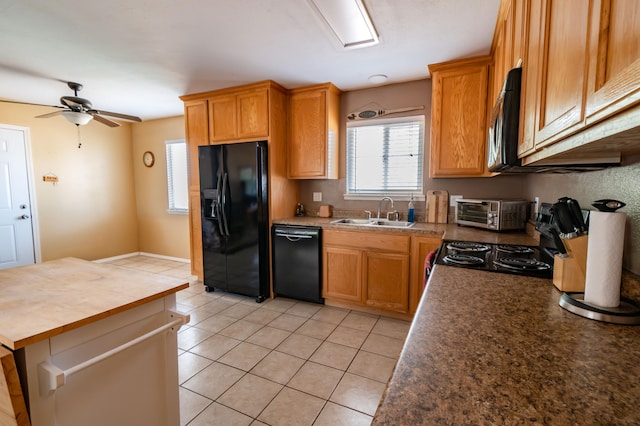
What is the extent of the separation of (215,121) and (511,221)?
331cm

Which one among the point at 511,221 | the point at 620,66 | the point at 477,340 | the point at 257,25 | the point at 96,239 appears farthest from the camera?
the point at 96,239

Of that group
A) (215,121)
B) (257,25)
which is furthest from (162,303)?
(215,121)

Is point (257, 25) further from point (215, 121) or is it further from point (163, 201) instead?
point (163, 201)

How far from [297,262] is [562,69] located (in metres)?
2.76

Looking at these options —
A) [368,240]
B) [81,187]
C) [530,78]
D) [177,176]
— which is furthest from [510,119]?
[81,187]

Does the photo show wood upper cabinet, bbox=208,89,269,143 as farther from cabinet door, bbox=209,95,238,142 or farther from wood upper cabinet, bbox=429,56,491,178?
wood upper cabinet, bbox=429,56,491,178

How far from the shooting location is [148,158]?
5.20 m

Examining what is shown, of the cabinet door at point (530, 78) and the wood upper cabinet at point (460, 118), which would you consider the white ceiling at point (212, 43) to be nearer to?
the wood upper cabinet at point (460, 118)

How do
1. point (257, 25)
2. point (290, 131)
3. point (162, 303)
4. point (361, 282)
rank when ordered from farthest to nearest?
1. point (290, 131)
2. point (361, 282)
3. point (257, 25)
4. point (162, 303)

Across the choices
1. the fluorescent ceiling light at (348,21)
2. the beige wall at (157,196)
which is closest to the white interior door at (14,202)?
the beige wall at (157,196)

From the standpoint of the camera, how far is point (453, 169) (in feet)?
9.16

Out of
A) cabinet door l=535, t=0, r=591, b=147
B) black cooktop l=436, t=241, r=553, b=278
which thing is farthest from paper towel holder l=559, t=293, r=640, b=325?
cabinet door l=535, t=0, r=591, b=147

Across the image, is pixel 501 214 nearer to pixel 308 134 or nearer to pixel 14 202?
pixel 308 134

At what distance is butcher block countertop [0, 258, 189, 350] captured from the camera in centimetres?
94
